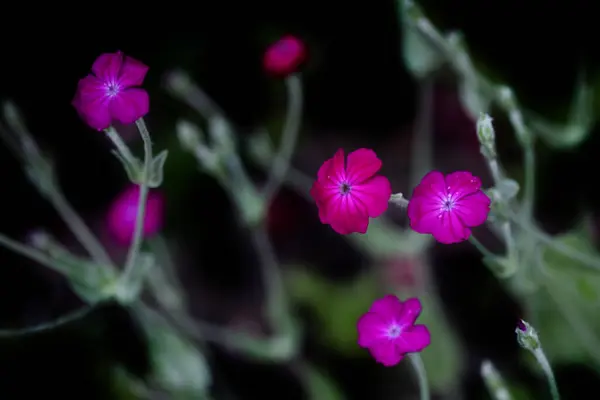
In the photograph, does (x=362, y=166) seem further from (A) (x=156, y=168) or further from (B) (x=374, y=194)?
(A) (x=156, y=168)

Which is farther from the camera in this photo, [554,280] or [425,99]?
[425,99]

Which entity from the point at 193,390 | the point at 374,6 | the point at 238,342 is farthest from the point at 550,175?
the point at 193,390

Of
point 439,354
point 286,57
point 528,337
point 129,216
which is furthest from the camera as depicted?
point 439,354

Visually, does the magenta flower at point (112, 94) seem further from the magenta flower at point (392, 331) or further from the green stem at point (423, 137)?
the green stem at point (423, 137)

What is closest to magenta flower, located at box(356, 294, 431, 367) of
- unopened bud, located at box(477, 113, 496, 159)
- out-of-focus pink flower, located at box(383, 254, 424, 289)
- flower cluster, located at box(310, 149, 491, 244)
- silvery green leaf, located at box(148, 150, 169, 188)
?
flower cluster, located at box(310, 149, 491, 244)

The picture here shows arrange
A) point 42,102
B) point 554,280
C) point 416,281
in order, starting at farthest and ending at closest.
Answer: point 42,102 → point 416,281 → point 554,280

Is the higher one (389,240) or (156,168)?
(389,240)

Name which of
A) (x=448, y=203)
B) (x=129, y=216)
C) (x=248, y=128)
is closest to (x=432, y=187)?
(x=448, y=203)

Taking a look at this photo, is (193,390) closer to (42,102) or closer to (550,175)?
(42,102)
